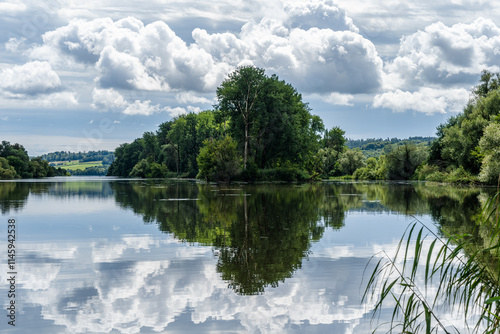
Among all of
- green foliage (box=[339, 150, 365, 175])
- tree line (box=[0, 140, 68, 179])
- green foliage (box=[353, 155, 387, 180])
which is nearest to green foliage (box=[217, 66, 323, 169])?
green foliage (box=[353, 155, 387, 180])

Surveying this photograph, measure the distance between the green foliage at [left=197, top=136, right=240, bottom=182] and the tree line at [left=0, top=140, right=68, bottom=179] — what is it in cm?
6395

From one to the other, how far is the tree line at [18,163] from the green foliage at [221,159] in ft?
210

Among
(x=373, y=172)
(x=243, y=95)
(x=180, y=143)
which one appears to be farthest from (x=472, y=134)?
(x=180, y=143)

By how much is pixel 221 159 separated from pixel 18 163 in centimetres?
8254

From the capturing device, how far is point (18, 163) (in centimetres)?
11575

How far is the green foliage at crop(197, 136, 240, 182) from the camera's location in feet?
174

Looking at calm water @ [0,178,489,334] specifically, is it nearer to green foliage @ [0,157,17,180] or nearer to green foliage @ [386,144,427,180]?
green foliage @ [386,144,427,180]

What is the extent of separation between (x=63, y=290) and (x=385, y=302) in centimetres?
488

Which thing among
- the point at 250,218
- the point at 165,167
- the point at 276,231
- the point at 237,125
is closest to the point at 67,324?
the point at 276,231

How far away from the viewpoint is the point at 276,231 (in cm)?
1366

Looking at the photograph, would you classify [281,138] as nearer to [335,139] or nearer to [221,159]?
[221,159]

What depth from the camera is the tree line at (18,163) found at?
10322cm

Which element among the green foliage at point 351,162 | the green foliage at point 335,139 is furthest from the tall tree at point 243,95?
the green foliage at point 335,139

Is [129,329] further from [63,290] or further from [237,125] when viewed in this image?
[237,125]
